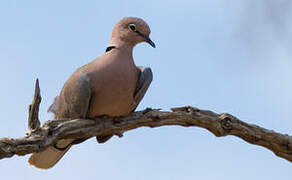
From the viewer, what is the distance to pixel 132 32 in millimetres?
7887

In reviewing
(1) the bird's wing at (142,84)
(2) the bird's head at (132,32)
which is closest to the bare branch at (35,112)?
(1) the bird's wing at (142,84)

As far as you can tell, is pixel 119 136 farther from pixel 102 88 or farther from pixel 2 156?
pixel 2 156

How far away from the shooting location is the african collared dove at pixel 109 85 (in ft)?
24.3

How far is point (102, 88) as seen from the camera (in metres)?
7.41

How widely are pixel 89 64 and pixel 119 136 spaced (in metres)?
0.98

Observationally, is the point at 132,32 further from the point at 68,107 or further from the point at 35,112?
the point at 35,112

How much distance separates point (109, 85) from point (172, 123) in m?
0.88

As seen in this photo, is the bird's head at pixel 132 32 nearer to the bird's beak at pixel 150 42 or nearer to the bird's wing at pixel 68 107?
the bird's beak at pixel 150 42

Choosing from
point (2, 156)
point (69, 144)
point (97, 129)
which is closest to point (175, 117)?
point (97, 129)

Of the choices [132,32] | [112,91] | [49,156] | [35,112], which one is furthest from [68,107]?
[132,32]

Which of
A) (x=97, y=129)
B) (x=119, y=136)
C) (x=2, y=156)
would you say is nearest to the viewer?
(x=2, y=156)

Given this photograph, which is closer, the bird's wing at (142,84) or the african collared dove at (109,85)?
the african collared dove at (109,85)

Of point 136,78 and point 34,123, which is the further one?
point 136,78

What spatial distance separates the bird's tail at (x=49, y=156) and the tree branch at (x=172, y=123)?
0.73m
